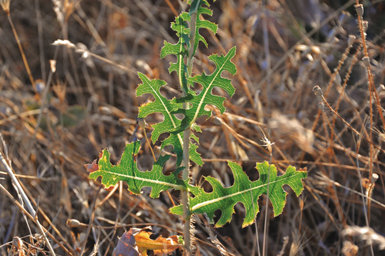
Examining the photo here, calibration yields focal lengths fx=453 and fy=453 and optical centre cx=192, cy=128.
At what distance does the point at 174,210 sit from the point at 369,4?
1301 millimetres

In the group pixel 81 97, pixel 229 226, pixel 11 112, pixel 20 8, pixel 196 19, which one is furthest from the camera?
pixel 20 8

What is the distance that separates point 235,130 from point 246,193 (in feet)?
2.34

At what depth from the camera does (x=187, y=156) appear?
0.99 metres

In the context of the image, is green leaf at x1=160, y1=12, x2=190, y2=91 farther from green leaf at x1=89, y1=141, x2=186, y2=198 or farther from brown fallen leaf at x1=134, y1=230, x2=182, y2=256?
brown fallen leaf at x1=134, y1=230, x2=182, y2=256

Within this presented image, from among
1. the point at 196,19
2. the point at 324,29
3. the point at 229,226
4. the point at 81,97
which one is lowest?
the point at 229,226

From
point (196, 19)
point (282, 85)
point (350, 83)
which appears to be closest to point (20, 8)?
point (282, 85)

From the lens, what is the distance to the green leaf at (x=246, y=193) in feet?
3.31

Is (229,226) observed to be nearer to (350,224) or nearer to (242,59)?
(350,224)

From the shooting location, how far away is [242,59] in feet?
7.16

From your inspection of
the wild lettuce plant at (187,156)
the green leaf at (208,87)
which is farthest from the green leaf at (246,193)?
the green leaf at (208,87)

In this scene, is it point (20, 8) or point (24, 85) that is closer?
point (24, 85)

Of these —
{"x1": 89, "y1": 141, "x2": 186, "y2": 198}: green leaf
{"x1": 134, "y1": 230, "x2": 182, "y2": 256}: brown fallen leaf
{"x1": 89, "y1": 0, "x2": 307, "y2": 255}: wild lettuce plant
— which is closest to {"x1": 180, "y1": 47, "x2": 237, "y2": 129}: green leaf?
{"x1": 89, "y1": 0, "x2": 307, "y2": 255}: wild lettuce plant

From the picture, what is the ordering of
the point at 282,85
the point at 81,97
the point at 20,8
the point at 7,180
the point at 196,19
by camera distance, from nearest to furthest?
1. the point at 196,19
2. the point at 7,180
3. the point at 282,85
4. the point at 81,97
5. the point at 20,8

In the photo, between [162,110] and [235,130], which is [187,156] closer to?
[162,110]
